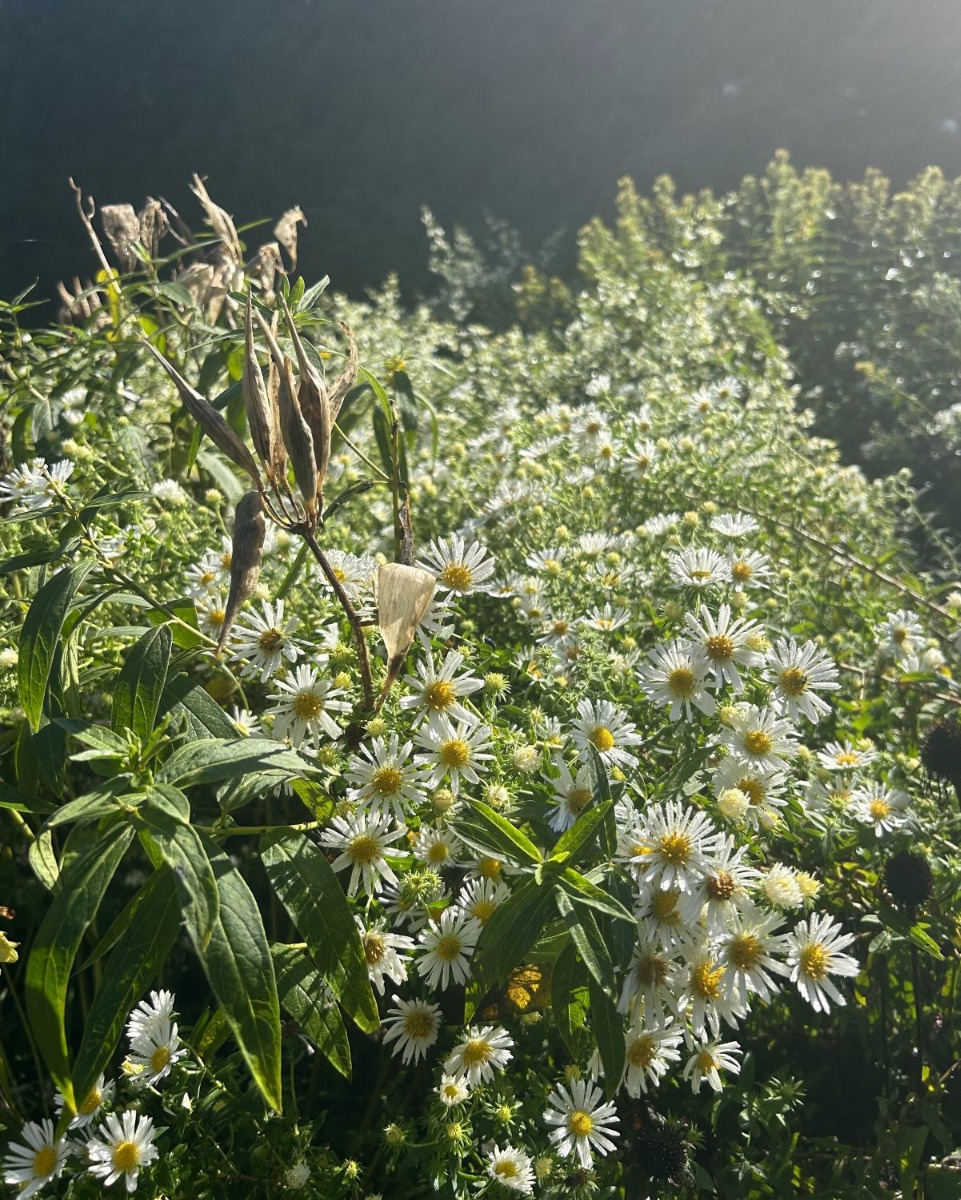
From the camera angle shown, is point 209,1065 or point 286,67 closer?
point 209,1065

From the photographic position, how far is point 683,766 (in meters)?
0.96

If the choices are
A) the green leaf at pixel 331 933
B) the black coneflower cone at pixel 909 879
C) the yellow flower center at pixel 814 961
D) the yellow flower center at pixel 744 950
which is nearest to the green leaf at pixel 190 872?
the green leaf at pixel 331 933

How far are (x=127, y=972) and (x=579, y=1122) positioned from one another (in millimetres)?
494

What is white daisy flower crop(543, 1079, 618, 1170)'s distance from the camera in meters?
0.95

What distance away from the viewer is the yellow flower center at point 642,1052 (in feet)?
3.03

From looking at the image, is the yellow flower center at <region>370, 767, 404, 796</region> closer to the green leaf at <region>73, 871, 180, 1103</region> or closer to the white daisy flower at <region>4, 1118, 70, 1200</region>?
the green leaf at <region>73, 871, 180, 1103</region>

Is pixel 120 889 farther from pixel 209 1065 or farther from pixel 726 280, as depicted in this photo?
pixel 726 280

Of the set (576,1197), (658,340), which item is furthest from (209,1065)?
(658,340)

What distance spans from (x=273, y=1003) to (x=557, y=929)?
0.96ft

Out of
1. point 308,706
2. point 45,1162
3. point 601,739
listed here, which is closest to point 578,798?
point 601,739

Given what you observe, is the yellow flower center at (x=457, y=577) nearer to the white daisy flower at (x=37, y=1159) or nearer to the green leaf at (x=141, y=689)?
the green leaf at (x=141, y=689)

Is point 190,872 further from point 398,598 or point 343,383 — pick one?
point 343,383

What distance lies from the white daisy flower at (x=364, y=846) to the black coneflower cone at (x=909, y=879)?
57cm

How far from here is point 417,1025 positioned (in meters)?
1.01
